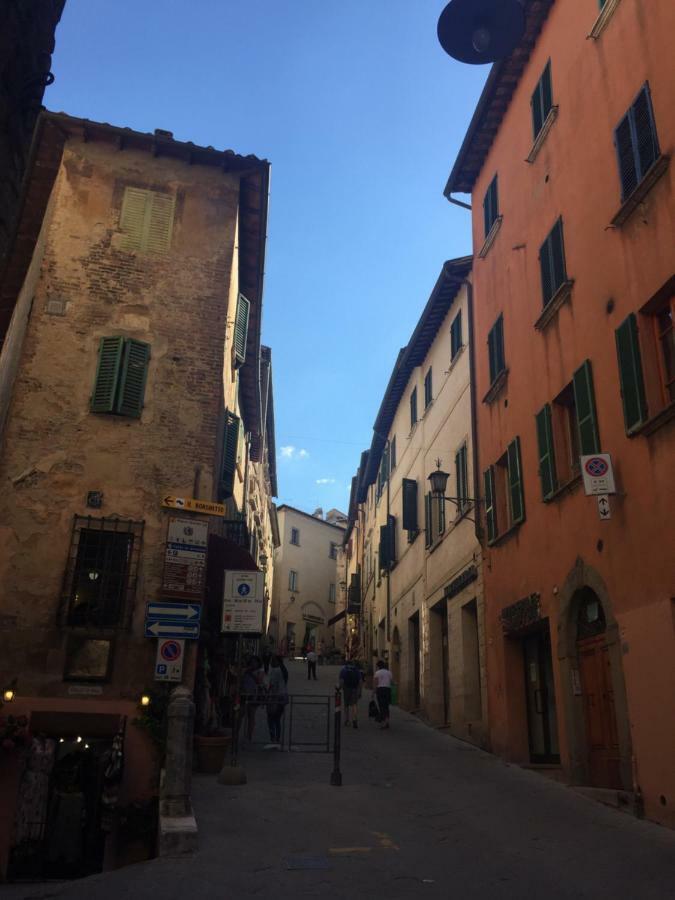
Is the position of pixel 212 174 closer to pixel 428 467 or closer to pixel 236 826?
pixel 428 467

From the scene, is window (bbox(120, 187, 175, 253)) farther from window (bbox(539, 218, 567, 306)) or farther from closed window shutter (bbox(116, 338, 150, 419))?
window (bbox(539, 218, 567, 306))

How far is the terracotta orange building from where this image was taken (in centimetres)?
955

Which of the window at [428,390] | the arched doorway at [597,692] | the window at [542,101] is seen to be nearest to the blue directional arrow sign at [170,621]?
the arched doorway at [597,692]

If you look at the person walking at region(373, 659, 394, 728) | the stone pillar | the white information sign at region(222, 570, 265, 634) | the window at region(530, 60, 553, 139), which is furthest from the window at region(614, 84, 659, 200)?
the person walking at region(373, 659, 394, 728)

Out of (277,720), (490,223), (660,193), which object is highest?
(490,223)

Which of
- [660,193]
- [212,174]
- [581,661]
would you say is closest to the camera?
[660,193]

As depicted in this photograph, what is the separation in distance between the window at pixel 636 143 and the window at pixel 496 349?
531 centimetres

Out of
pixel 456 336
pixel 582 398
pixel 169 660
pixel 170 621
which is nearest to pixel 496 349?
pixel 456 336

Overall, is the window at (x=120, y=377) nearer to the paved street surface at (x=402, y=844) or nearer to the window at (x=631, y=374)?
the paved street surface at (x=402, y=844)

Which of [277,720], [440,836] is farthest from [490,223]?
[440,836]

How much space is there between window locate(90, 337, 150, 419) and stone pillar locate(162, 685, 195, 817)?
6588 mm

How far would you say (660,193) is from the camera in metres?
9.87

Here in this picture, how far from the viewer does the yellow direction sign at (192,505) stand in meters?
13.9

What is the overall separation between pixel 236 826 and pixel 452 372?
13699 mm
